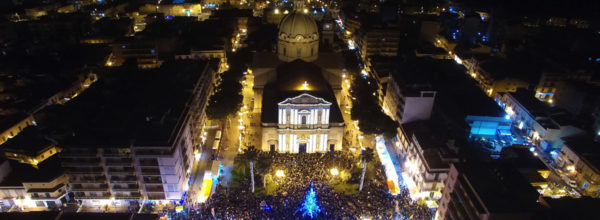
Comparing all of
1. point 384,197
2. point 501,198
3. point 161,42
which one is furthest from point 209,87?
point 501,198

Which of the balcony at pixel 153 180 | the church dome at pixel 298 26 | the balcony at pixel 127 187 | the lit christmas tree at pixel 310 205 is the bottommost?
the lit christmas tree at pixel 310 205

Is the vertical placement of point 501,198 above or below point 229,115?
above

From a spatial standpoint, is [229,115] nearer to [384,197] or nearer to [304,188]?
[304,188]

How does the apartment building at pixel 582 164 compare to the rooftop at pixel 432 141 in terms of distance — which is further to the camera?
the apartment building at pixel 582 164

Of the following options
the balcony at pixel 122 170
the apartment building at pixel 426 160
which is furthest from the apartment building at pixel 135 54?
the apartment building at pixel 426 160

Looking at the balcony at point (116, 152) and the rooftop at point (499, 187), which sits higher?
the rooftop at point (499, 187)

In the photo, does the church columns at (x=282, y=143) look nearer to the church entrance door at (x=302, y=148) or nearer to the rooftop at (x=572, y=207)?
the church entrance door at (x=302, y=148)

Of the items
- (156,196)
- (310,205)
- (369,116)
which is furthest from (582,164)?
(156,196)
